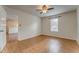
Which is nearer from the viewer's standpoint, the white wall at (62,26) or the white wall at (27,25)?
the white wall at (62,26)

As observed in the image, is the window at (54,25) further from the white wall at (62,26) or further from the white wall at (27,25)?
the white wall at (27,25)

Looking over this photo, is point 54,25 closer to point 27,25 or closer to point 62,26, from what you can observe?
point 62,26

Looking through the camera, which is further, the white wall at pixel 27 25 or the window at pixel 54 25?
the white wall at pixel 27 25

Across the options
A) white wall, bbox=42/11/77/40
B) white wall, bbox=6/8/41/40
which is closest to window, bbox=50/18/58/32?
white wall, bbox=42/11/77/40

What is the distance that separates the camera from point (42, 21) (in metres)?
2.19

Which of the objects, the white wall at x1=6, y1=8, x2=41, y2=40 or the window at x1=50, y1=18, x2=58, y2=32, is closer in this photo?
the window at x1=50, y1=18, x2=58, y2=32

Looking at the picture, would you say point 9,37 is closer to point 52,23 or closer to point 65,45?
point 52,23

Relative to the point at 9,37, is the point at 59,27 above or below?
above

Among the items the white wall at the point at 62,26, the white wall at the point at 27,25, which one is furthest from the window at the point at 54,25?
the white wall at the point at 27,25

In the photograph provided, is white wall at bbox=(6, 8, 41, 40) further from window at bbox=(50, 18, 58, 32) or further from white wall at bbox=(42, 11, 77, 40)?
window at bbox=(50, 18, 58, 32)

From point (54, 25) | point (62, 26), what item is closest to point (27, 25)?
point (54, 25)
